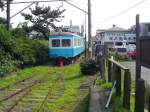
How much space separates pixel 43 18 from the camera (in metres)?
57.6

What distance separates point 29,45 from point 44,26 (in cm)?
2354

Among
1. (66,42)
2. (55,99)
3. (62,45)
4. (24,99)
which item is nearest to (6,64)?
(24,99)

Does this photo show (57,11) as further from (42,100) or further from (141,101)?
(141,101)

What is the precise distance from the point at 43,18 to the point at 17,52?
29.5 meters

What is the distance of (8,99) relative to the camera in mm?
14648

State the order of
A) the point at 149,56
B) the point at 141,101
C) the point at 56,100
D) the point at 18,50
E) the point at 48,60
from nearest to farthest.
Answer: the point at 149,56
the point at 141,101
the point at 56,100
the point at 18,50
the point at 48,60

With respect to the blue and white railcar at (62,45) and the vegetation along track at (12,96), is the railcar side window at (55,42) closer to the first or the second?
the blue and white railcar at (62,45)

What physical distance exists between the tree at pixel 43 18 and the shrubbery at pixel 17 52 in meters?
19.1

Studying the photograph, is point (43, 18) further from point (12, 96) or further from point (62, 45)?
point (12, 96)

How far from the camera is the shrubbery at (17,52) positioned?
Answer: 25.2 meters

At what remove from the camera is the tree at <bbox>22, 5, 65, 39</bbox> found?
5619 centimetres

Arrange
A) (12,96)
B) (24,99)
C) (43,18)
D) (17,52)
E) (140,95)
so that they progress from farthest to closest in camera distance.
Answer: (43,18) → (17,52) → (12,96) → (24,99) → (140,95)

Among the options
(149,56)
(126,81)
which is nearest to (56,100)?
(126,81)

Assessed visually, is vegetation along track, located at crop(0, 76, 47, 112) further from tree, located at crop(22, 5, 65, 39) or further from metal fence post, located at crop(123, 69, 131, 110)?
tree, located at crop(22, 5, 65, 39)
